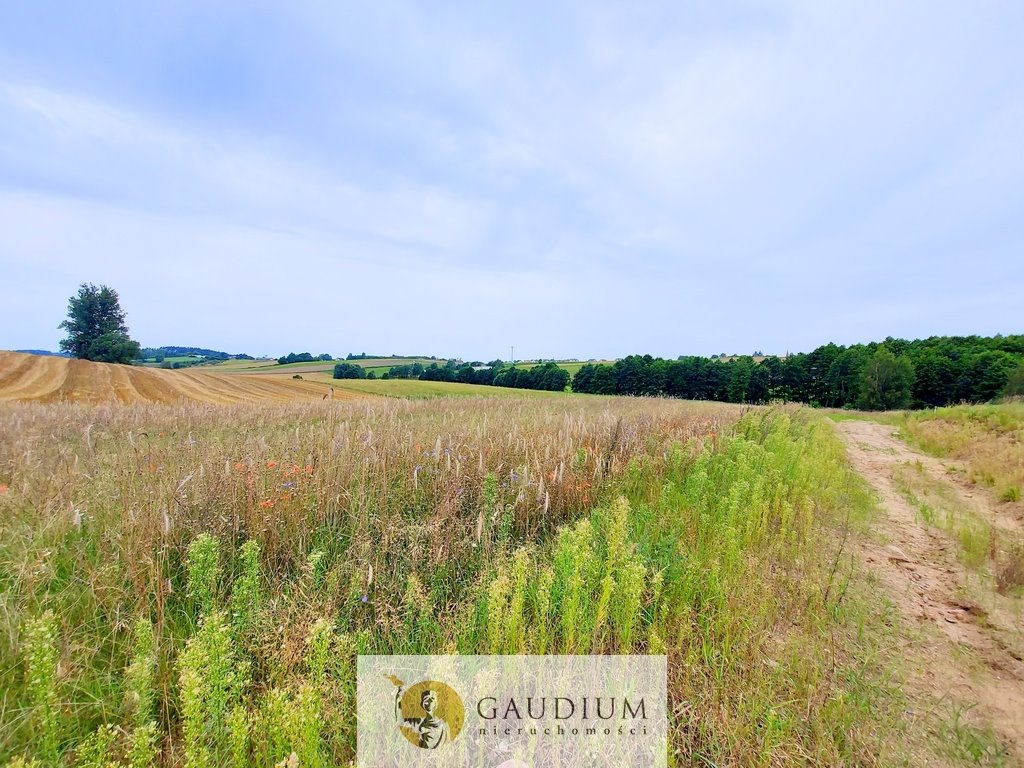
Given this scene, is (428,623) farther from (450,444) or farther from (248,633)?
(450,444)

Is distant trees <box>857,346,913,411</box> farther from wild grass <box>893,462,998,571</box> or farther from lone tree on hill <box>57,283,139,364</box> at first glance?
lone tree on hill <box>57,283,139,364</box>

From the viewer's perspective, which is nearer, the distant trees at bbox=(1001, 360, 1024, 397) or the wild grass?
Result: the wild grass

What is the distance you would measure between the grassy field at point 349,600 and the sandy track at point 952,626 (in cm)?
32

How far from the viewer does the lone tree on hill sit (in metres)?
42.6

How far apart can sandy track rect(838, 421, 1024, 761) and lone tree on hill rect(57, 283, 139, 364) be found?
6178cm

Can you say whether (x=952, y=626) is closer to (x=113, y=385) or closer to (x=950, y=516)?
(x=950, y=516)

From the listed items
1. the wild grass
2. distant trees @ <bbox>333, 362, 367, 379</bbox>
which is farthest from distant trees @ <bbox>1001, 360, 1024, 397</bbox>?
distant trees @ <bbox>333, 362, 367, 379</bbox>

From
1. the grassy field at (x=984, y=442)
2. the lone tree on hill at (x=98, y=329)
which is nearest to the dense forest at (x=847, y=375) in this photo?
the grassy field at (x=984, y=442)

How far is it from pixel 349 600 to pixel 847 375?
76676 mm

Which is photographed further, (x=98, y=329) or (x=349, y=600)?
(x=98, y=329)

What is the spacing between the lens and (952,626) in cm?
319

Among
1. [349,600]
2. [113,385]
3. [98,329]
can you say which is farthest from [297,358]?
[349,600]

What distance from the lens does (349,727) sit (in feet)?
5.41

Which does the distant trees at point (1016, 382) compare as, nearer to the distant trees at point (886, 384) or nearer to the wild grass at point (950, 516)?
the distant trees at point (886, 384)
